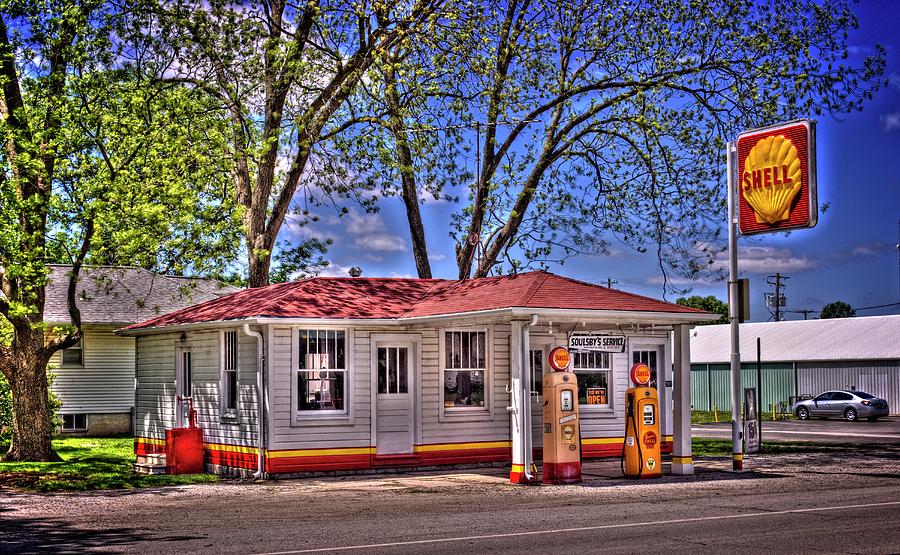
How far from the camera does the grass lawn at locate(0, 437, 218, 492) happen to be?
734 inches

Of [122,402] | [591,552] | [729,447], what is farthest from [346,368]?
[122,402]

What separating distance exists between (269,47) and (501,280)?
9508 mm

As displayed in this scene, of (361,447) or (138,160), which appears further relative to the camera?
(138,160)

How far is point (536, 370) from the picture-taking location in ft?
74.7

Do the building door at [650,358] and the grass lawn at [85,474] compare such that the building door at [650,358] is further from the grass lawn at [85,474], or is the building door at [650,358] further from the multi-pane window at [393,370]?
the grass lawn at [85,474]

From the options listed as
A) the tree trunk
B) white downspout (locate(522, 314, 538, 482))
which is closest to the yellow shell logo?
white downspout (locate(522, 314, 538, 482))

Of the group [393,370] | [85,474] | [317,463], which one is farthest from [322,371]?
[85,474]

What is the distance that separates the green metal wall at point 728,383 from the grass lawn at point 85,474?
35.1 m

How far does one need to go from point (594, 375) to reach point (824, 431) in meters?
16.4

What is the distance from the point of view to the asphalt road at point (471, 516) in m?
11.6

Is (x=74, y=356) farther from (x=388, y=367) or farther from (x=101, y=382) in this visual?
(x=388, y=367)

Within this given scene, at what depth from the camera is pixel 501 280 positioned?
20953 mm

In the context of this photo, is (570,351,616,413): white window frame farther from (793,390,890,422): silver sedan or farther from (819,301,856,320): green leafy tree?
(819,301,856,320): green leafy tree

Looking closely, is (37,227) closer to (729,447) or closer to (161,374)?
(161,374)
